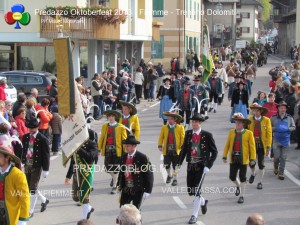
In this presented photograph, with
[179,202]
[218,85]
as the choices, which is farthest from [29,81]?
[179,202]

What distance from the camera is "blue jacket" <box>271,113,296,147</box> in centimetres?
1509

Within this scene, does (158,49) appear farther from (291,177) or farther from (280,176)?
(280,176)

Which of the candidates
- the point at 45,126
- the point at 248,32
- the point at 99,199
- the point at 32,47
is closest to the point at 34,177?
the point at 99,199

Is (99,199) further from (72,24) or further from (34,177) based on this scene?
(72,24)

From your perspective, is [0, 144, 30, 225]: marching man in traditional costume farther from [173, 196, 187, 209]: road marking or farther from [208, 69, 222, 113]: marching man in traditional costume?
[208, 69, 222, 113]: marching man in traditional costume

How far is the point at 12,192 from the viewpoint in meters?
8.11

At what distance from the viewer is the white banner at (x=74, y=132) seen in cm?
1084

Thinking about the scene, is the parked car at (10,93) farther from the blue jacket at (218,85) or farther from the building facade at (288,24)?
the building facade at (288,24)

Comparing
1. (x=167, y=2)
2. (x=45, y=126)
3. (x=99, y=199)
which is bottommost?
(x=99, y=199)

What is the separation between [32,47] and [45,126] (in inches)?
587

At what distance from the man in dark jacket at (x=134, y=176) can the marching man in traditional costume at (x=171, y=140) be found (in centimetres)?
375

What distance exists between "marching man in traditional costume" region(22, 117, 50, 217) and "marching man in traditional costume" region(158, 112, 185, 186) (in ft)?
10.5

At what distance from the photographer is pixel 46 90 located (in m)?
24.6

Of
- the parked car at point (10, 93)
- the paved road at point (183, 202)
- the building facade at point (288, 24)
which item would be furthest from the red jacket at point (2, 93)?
the building facade at point (288, 24)
